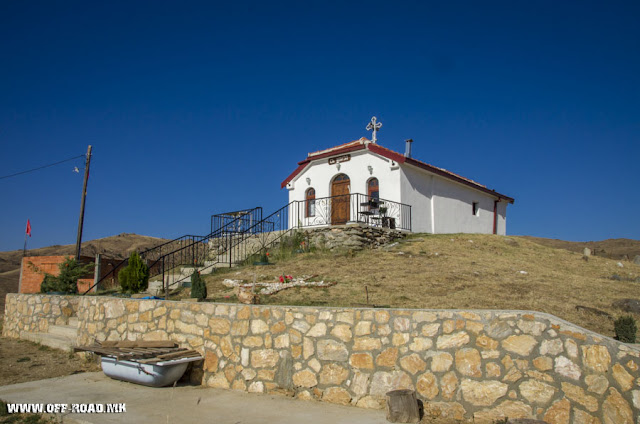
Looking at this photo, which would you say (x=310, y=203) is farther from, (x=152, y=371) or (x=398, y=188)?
(x=152, y=371)

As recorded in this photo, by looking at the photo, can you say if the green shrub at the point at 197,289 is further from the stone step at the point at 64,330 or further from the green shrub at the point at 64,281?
the green shrub at the point at 64,281

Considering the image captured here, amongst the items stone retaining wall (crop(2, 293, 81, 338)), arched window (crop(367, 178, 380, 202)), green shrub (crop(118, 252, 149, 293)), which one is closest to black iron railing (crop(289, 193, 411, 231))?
arched window (crop(367, 178, 380, 202))

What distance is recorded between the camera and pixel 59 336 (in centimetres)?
1009

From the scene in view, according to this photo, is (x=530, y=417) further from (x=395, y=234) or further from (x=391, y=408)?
(x=395, y=234)

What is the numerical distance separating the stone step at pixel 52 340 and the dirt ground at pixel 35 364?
101 millimetres

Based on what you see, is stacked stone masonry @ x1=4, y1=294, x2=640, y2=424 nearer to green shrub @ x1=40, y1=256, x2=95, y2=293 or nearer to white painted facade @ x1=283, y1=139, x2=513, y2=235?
green shrub @ x1=40, y1=256, x2=95, y2=293

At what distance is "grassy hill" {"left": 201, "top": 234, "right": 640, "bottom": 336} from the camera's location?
324 inches

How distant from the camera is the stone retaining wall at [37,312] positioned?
10734 mm

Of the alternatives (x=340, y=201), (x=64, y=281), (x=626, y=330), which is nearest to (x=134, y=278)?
(x=64, y=281)

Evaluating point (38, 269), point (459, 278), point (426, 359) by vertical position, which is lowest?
point (426, 359)

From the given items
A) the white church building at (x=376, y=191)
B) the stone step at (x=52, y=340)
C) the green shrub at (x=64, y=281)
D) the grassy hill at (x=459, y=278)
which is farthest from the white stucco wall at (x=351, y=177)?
the stone step at (x=52, y=340)

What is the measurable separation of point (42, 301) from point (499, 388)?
10727 millimetres

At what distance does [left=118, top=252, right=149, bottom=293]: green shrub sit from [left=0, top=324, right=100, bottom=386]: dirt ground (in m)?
2.49
